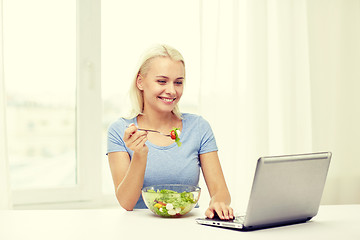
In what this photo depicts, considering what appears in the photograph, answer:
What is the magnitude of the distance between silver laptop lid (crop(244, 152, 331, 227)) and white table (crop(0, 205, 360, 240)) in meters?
0.04

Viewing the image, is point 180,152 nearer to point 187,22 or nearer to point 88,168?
point 88,168

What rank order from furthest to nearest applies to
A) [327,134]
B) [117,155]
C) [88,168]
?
[327,134] < [88,168] < [117,155]

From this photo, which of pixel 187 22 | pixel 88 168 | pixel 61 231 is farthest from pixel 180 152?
pixel 187 22

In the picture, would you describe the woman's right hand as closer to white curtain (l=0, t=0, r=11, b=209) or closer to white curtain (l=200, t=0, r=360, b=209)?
white curtain (l=0, t=0, r=11, b=209)

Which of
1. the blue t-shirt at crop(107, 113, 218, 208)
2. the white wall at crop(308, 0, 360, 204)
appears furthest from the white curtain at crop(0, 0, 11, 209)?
the white wall at crop(308, 0, 360, 204)

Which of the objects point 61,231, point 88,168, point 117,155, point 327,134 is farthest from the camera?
point 327,134

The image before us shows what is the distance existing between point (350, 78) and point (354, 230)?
2.16 m

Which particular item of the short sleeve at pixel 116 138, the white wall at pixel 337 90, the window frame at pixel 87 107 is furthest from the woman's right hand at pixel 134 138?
the white wall at pixel 337 90

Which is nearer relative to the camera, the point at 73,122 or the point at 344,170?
the point at 73,122

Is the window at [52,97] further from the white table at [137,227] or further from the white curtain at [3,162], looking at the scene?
the white table at [137,227]

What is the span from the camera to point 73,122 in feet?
9.97

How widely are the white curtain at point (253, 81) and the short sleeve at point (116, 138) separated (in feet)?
3.51

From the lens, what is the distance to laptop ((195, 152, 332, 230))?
1.35 metres

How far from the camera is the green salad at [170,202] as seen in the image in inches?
61.9
